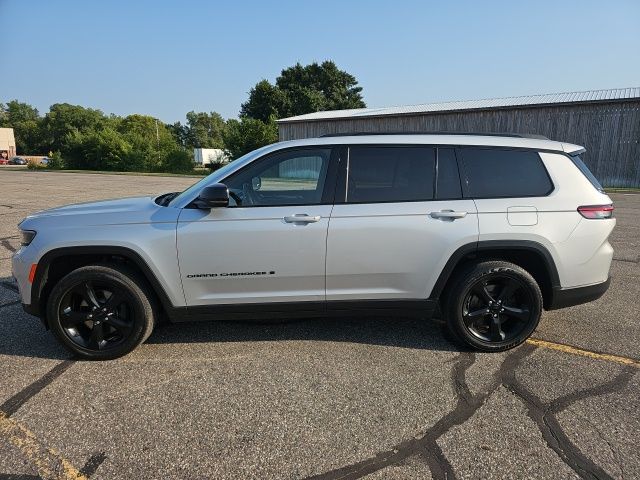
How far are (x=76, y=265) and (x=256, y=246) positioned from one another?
1.54 metres

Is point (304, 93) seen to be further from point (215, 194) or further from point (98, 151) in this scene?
point (215, 194)

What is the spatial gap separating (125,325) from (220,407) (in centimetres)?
118

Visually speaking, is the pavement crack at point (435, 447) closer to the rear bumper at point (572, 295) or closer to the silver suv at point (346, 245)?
the silver suv at point (346, 245)

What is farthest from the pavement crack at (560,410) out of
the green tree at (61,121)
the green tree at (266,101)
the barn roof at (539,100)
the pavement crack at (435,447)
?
the green tree at (61,121)

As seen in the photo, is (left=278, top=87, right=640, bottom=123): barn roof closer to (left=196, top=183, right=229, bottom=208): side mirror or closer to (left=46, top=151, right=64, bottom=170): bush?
(left=196, top=183, right=229, bottom=208): side mirror

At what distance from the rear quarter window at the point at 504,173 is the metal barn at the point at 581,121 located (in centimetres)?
2069

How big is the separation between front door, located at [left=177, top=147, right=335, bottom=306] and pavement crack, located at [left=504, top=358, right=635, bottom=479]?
63.8 inches

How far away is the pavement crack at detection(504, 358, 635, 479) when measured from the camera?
2283 millimetres

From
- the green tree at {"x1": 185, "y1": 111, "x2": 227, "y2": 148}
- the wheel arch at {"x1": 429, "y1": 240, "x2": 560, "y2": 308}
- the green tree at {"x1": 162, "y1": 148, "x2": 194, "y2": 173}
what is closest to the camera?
the wheel arch at {"x1": 429, "y1": 240, "x2": 560, "y2": 308}

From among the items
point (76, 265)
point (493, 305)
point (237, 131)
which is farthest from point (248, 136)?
point (493, 305)

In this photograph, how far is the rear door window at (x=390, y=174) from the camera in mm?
3479

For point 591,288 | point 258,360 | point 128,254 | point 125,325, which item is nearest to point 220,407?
point 258,360

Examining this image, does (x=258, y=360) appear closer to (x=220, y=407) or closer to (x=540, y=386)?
(x=220, y=407)

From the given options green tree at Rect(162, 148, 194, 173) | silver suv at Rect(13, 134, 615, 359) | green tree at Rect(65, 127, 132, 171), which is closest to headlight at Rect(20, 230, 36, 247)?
silver suv at Rect(13, 134, 615, 359)
